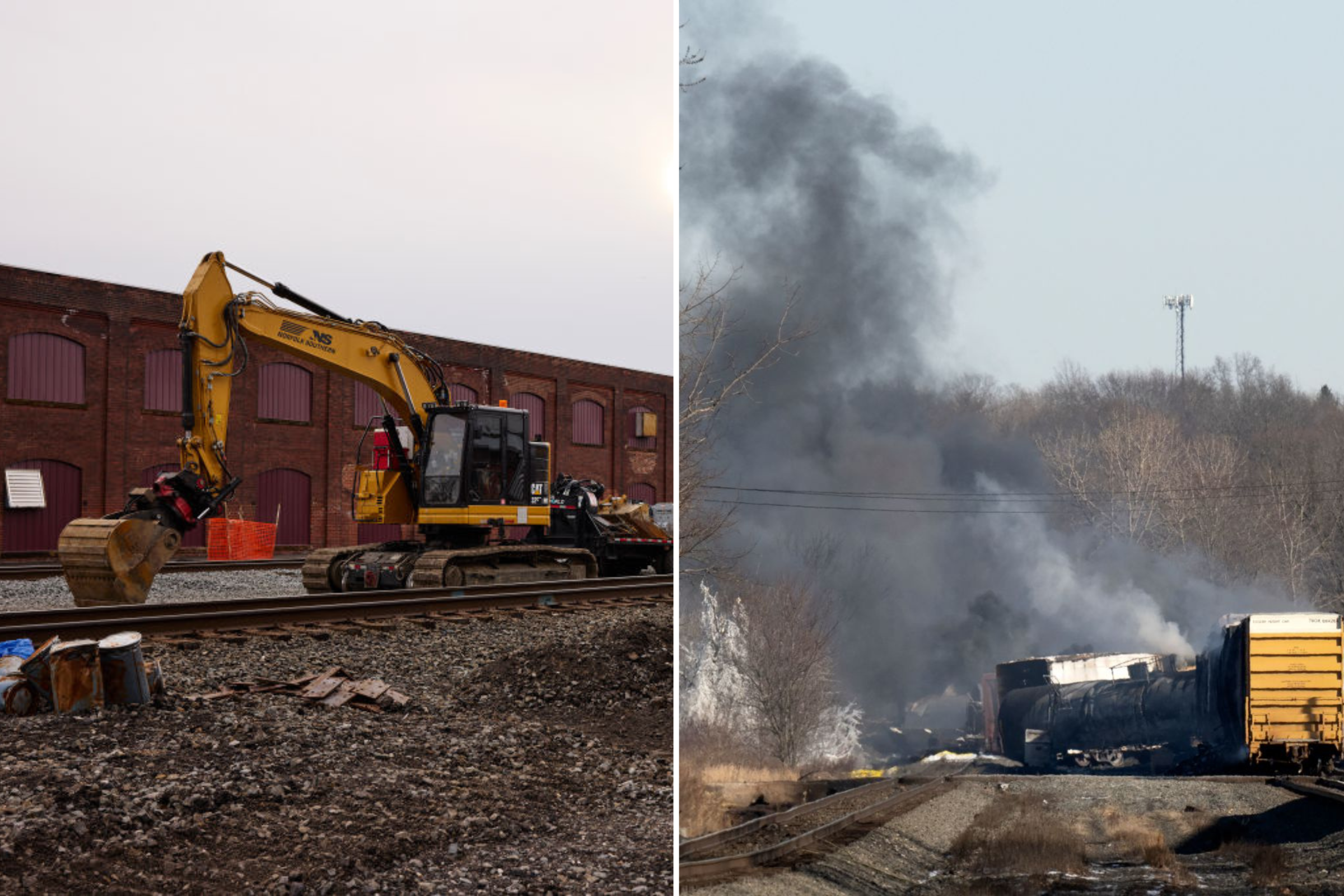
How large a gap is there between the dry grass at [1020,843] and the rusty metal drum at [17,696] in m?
4.89

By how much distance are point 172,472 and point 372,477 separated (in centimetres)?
1158

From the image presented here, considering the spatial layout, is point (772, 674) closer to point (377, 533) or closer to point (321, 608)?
point (321, 608)

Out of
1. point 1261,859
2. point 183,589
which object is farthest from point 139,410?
point 1261,859

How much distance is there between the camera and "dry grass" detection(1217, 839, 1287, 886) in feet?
19.5

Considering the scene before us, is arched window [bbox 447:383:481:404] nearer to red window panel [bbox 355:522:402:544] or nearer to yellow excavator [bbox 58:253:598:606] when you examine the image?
red window panel [bbox 355:522:402:544]

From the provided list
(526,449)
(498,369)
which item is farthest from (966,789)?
(498,369)

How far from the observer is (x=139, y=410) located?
24078 mm

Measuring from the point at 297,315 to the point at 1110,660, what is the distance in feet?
31.7

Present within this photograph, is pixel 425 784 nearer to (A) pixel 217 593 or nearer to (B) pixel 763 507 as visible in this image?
(B) pixel 763 507

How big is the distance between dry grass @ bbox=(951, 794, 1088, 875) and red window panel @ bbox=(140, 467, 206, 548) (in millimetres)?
20402

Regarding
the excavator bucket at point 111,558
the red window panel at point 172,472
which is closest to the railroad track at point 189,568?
the red window panel at point 172,472

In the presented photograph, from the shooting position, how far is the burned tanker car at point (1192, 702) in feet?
22.6

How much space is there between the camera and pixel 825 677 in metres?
7.23

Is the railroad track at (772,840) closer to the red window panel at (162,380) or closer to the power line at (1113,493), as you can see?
the power line at (1113,493)
